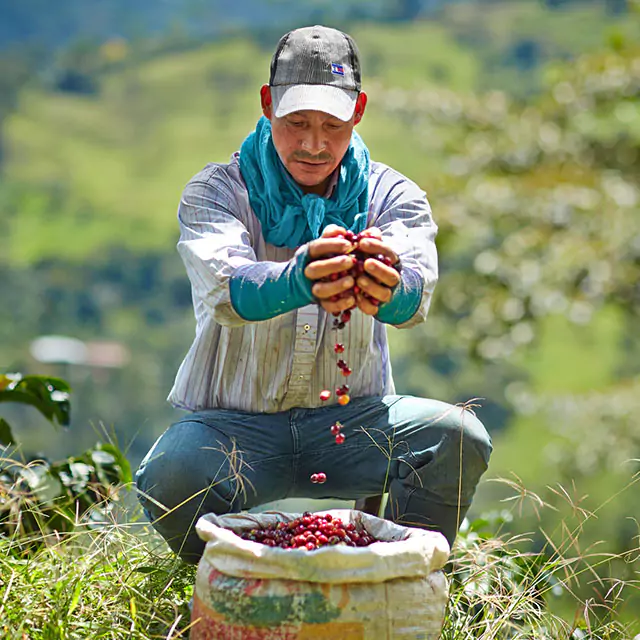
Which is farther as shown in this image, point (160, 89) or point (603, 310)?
point (160, 89)

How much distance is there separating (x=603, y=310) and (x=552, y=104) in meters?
2.19

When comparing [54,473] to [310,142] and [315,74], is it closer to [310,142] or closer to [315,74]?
[310,142]

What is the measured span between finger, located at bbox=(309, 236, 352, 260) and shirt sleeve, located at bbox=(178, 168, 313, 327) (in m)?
0.03

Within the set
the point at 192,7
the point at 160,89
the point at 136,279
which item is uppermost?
the point at 192,7

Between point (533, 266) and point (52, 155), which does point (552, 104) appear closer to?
point (533, 266)

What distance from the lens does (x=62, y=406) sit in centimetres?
408

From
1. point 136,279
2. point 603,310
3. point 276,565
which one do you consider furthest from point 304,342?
point 136,279

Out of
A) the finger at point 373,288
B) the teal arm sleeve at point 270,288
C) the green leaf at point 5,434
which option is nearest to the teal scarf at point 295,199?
the teal arm sleeve at point 270,288

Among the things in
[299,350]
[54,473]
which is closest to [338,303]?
[299,350]

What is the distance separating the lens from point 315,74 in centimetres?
306

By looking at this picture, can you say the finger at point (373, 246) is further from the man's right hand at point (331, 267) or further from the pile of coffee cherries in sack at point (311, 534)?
the pile of coffee cherries in sack at point (311, 534)

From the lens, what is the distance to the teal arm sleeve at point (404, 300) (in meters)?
2.83

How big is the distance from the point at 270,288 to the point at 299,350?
→ 0.48 meters

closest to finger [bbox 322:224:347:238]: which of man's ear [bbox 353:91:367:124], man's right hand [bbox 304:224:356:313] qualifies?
man's right hand [bbox 304:224:356:313]
